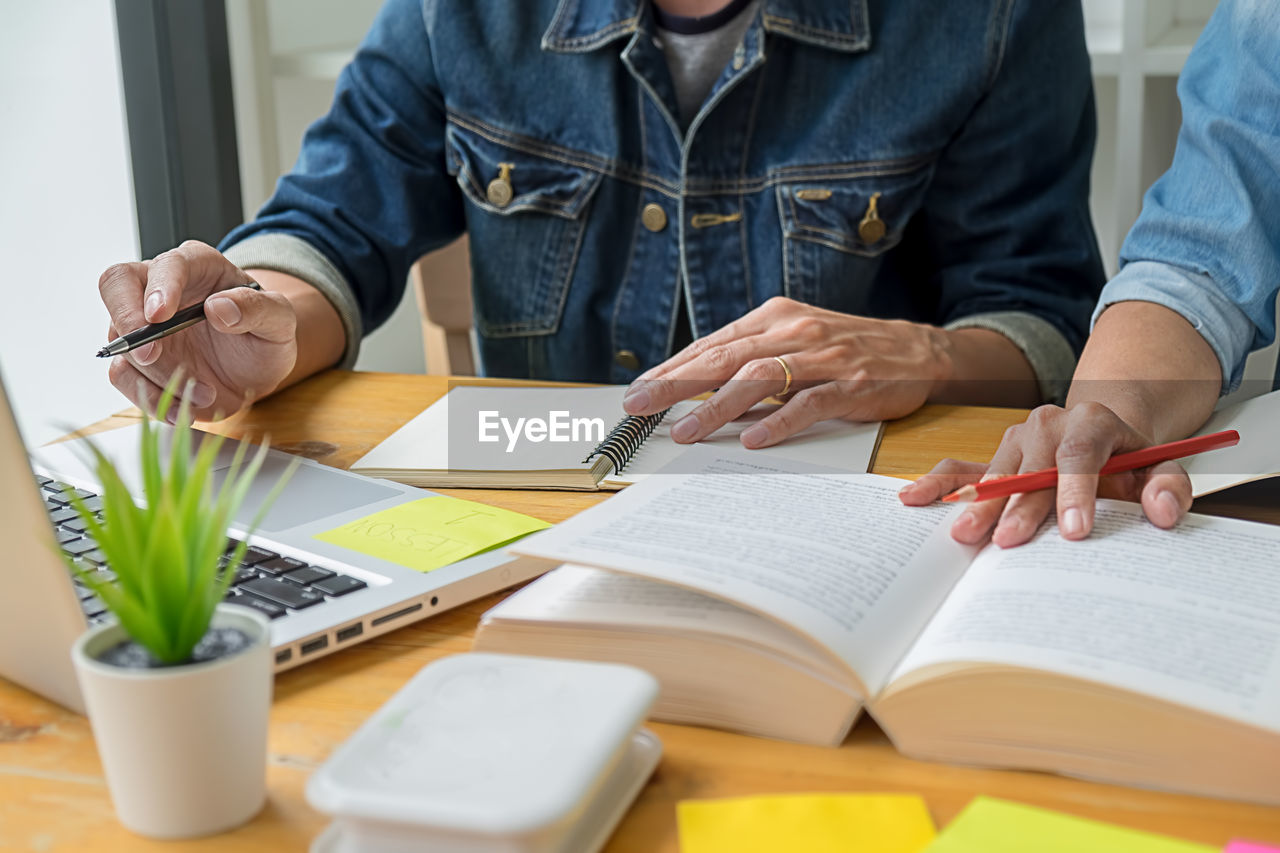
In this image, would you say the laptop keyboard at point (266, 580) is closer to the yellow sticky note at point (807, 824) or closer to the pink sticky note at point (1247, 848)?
the yellow sticky note at point (807, 824)

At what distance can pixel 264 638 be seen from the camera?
42 cm

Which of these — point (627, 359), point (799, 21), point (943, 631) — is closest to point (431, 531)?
point (943, 631)

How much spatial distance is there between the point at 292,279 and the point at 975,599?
793 millimetres

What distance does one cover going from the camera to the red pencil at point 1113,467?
2.03 feet

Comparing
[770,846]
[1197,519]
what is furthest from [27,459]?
[1197,519]

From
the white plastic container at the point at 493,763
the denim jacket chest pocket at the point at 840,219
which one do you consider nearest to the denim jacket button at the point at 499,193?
the denim jacket chest pocket at the point at 840,219

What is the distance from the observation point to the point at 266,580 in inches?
23.6

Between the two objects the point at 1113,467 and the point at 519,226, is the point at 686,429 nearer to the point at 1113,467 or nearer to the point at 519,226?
the point at 1113,467

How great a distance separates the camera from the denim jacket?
1.17 metres

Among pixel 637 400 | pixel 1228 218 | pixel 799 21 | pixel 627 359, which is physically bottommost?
pixel 627 359

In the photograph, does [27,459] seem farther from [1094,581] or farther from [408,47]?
[408,47]

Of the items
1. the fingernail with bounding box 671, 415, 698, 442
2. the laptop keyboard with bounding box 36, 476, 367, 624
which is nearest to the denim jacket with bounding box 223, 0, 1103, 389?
the fingernail with bounding box 671, 415, 698, 442

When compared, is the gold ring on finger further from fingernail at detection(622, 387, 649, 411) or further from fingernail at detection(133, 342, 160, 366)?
fingernail at detection(133, 342, 160, 366)

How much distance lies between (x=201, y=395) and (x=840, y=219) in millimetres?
645
